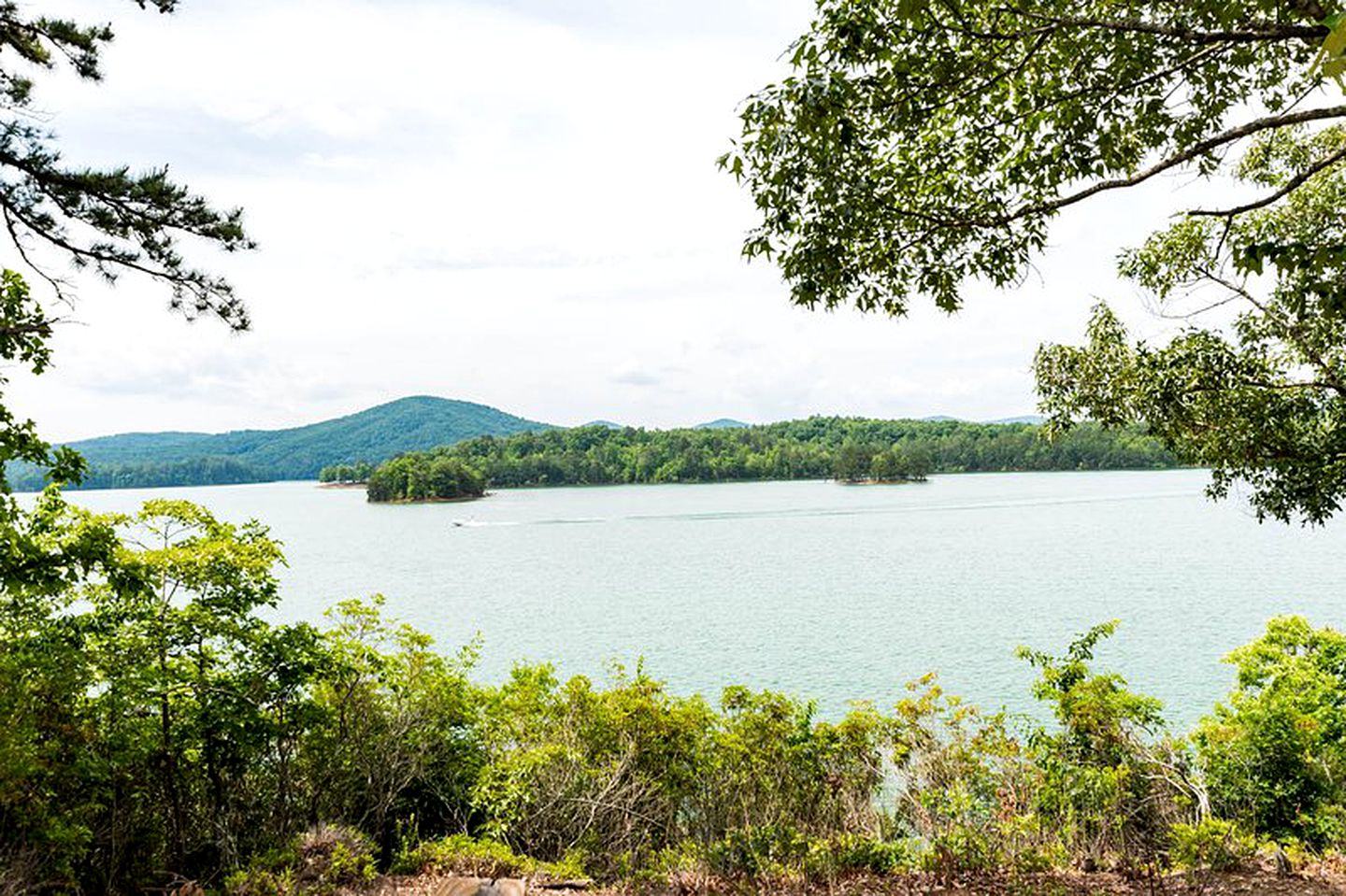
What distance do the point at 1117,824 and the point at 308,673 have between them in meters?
6.86

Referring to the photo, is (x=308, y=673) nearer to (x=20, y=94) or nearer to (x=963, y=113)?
(x=20, y=94)

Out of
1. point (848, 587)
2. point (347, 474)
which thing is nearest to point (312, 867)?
point (848, 587)

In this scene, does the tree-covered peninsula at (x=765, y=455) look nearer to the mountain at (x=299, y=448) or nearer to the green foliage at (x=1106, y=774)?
the mountain at (x=299, y=448)

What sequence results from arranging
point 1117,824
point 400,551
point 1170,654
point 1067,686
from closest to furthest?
1. point 1117,824
2. point 1067,686
3. point 1170,654
4. point 400,551

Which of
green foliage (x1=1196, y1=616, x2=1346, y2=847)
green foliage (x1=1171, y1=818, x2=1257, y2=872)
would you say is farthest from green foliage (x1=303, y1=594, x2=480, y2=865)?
green foliage (x1=1196, y1=616, x2=1346, y2=847)

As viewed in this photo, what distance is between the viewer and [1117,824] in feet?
23.0

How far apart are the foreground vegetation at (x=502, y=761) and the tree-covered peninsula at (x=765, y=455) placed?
3006 inches

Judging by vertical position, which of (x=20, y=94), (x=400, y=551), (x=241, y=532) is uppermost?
(x=20, y=94)

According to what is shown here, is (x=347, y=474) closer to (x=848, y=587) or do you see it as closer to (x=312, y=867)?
(x=848, y=587)

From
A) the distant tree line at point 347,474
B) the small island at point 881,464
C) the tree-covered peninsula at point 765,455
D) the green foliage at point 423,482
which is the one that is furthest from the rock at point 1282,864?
the distant tree line at point 347,474

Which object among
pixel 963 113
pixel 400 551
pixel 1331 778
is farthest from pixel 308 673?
pixel 400 551

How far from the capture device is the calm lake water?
1838 centimetres

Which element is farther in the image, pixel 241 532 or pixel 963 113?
pixel 241 532

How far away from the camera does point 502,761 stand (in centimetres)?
791
